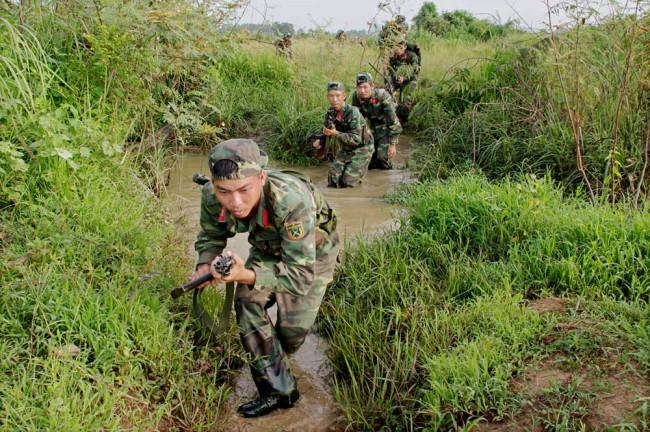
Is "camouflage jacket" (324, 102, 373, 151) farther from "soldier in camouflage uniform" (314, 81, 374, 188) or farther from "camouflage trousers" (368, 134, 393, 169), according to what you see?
"camouflage trousers" (368, 134, 393, 169)

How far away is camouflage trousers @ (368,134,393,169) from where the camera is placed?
28.0 ft

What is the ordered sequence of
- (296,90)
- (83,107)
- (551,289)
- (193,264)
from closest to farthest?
(551,289), (193,264), (83,107), (296,90)

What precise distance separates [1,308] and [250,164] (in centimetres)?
144

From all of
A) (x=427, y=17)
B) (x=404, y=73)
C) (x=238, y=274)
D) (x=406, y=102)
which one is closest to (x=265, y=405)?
(x=238, y=274)

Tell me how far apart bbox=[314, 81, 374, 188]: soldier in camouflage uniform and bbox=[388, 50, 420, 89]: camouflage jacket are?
89.4 inches

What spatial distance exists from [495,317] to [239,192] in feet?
5.10

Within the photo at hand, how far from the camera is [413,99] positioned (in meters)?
9.98

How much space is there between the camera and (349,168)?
7.65 m

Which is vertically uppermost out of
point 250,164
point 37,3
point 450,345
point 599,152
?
point 37,3

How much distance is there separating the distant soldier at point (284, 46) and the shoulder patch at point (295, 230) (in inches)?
272

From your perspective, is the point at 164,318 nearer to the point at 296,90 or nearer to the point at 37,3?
the point at 37,3

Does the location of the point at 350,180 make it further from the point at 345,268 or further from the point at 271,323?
the point at 271,323

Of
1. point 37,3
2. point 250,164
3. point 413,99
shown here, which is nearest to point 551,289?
point 250,164

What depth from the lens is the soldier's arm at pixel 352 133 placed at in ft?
25.4
